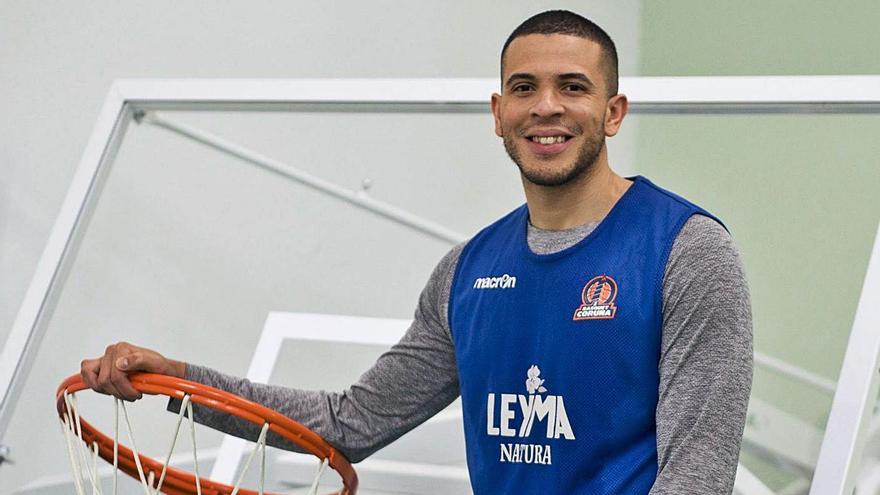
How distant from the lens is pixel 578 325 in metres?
1.42

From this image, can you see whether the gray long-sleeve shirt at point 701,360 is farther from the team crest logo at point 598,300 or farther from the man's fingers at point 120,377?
the man's fingers at point 120,377

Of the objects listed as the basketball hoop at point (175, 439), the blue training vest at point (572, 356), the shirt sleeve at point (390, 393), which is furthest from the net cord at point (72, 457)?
the blue training vest at point (572, 356)

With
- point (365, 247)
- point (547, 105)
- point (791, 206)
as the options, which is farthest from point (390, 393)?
point (365, 247)

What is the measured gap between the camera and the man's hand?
4.93 ft

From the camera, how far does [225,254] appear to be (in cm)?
281

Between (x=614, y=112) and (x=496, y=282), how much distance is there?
239 millimetres

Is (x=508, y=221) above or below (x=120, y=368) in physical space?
above

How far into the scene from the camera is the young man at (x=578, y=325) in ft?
4.31

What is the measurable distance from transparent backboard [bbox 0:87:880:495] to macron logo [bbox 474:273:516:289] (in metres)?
0.49

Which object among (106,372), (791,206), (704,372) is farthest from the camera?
(791,206)

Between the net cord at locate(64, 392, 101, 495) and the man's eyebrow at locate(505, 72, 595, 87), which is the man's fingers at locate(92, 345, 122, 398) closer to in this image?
the net cord at locate(64, 392, 101, 495)

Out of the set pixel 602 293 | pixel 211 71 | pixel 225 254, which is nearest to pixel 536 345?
pixel 602 293

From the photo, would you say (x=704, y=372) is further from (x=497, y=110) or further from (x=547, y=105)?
(x=497, y=110)

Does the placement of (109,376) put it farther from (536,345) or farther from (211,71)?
(211,71)
